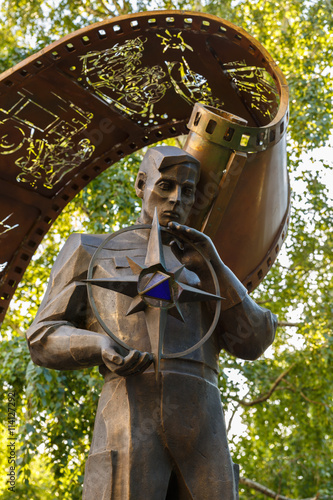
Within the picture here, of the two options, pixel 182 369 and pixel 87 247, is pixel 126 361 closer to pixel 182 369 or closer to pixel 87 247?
pixel 182 369

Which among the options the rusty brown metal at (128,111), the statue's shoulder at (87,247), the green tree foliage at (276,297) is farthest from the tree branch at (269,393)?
the statue's shoulder at (87,247)

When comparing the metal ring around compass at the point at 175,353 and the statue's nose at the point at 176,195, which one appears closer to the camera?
the metal ring around compass at the point at 175,353

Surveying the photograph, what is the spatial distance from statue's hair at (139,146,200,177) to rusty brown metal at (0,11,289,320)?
314mm

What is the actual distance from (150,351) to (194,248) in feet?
2.03

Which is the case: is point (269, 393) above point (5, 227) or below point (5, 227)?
above

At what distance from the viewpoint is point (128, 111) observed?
602 centimetres

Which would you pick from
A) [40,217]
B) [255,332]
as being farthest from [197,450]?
[40,217]

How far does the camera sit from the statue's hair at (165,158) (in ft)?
15.6

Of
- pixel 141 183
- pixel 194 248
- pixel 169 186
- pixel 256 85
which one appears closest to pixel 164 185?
pixel 169 186

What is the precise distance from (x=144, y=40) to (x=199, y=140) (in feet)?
2.85

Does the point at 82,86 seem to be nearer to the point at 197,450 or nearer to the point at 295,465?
the point at 197,450

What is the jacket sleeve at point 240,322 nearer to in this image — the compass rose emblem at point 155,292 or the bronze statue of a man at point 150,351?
the bronze statue of a man at point 150,351

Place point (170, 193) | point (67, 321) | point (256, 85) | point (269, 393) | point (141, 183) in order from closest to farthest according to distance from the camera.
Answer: point (67, 321), point (170, 193), point (141, 183), point (256, 85), point (269, 393)

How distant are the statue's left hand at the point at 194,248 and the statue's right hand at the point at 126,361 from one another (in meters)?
0.68
